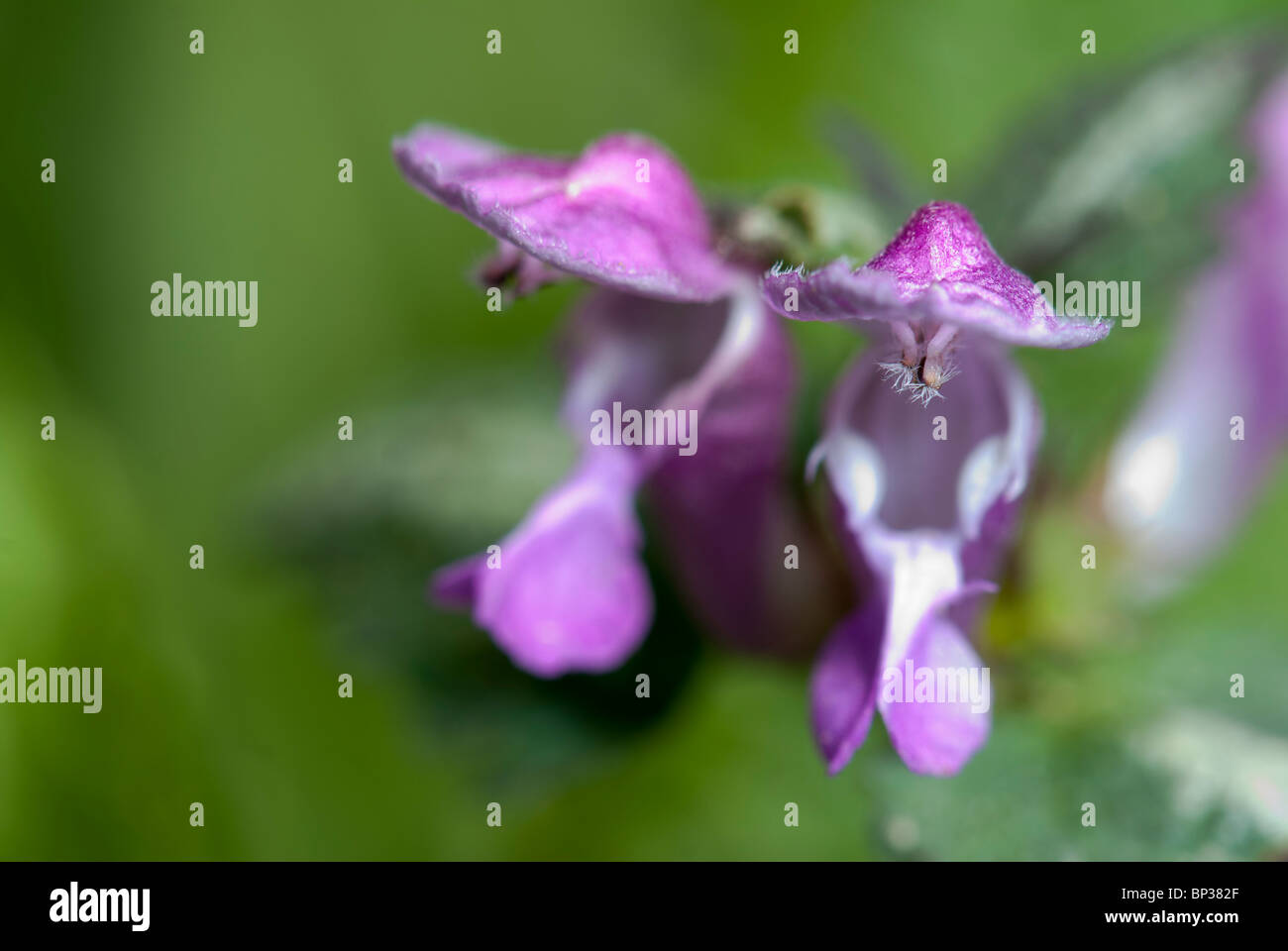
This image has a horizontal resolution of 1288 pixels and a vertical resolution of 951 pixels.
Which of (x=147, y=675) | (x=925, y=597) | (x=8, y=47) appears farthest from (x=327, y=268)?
(x=925, y=597)

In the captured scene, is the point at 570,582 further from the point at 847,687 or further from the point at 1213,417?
the point at 1213,417

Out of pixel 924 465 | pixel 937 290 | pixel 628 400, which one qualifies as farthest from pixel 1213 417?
pixel 937 290

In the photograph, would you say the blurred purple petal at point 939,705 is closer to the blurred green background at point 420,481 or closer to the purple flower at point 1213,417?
the blurred green background at point 420,481

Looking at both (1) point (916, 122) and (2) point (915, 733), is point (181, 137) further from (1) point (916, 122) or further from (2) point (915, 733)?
(2) point (915, 733)

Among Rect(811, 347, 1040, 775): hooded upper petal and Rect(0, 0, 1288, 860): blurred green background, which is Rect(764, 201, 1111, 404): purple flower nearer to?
Rect(811, 347, 1040, 775): hooded upper petal

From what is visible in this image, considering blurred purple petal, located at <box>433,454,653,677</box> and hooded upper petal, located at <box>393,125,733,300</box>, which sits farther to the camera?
blurred purple petal, located at <box>433,454,653,677</box>

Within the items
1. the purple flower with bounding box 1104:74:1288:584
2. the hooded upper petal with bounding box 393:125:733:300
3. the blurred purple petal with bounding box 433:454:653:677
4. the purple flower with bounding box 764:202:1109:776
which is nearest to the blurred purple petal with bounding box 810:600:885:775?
the purple flower with bounding box 764:202:1109:776
